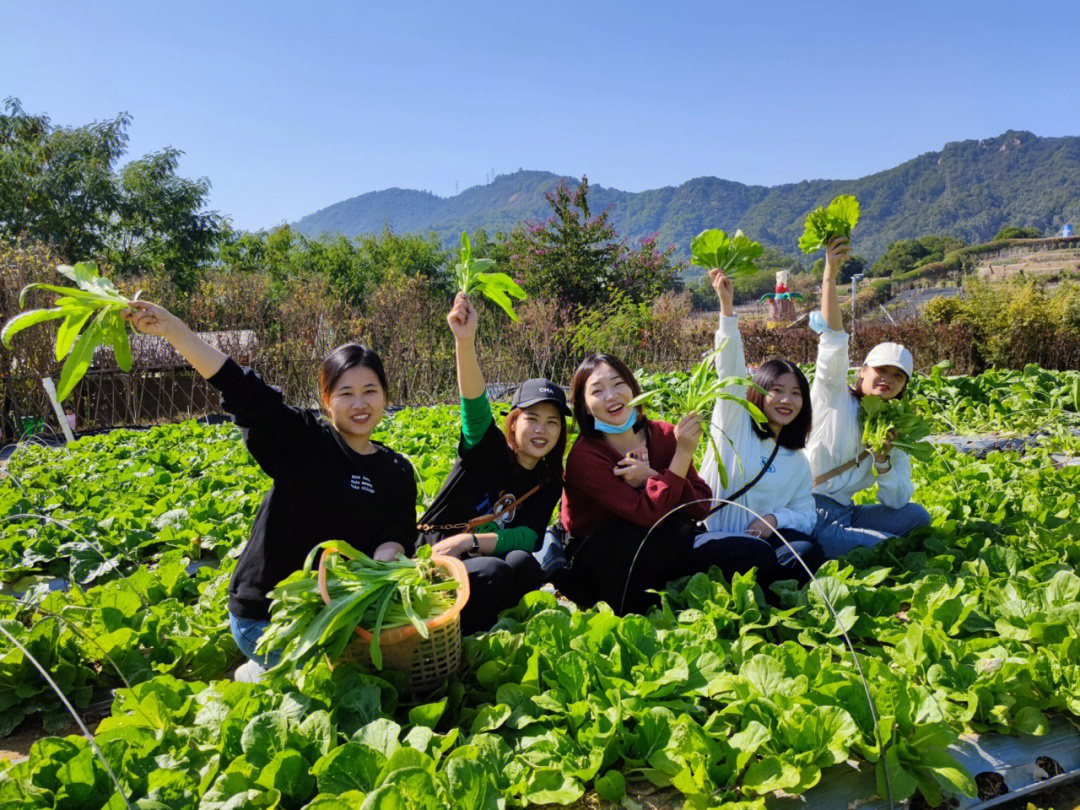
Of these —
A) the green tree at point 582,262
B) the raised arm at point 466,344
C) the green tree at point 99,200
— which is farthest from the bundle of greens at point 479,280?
the green tree at point 99,200

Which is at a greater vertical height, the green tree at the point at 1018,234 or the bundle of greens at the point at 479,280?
the green tree at the point at 1018,234

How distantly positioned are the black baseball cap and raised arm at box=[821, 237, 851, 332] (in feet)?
4.35

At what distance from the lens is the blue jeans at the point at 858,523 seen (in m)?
3.21

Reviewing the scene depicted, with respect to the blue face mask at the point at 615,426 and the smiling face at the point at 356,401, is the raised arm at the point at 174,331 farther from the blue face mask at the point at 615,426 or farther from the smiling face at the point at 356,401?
the blue face mask at the point at 615,426

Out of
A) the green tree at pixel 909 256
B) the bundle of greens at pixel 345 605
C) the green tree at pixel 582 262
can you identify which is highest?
the green tree at pixel 909 256

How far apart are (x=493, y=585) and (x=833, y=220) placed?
2244 mm

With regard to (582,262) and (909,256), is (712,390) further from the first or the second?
(909,256)

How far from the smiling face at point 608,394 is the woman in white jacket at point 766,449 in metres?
0.45

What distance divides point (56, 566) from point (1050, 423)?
713 centimetres

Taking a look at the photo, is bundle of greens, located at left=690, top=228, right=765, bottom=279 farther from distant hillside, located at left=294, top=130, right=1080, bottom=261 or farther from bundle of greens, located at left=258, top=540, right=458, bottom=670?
distant hillside, located at left=294, top=130, right=1080, bottom=261

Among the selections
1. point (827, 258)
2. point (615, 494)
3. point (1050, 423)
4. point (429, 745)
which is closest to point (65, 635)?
point (429, 745)

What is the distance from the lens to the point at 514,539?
2.69 m

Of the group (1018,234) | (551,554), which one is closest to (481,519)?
(551,554)

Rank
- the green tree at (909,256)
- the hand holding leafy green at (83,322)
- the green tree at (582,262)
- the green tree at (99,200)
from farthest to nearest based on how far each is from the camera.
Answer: the green tree at (909,256)
the green tree at (99,200)
the green tree at (582,262)
the hand holding leafy green at (83,322)
